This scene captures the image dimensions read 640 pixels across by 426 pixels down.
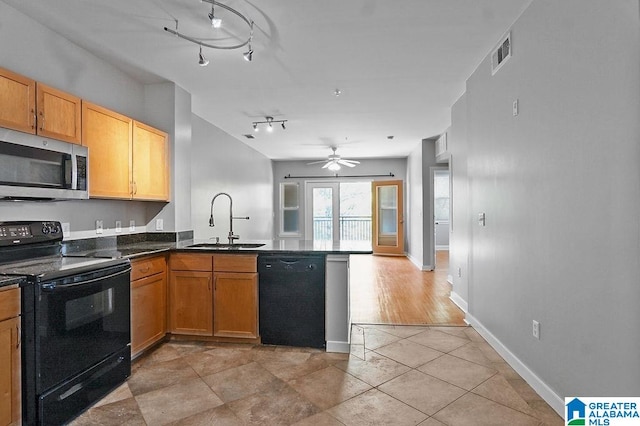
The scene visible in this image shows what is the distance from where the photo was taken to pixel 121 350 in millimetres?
2518

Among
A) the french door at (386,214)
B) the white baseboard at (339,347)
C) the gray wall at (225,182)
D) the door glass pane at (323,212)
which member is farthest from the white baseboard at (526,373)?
the door glass pane at (323,212)

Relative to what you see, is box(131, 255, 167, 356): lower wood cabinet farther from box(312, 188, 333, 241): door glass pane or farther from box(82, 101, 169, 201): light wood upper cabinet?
box(312, 188, 333, 241): door glass pane

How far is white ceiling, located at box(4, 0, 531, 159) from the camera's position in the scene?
2.45 meters

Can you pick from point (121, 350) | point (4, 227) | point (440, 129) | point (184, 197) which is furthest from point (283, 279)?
point (440, 129)

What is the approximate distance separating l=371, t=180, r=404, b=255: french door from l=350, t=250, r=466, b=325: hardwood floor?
1510 millimetres

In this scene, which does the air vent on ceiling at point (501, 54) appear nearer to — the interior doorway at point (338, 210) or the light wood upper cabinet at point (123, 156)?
the light wood upper cabinet at point (123, 156)

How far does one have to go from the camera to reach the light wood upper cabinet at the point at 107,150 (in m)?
2.78

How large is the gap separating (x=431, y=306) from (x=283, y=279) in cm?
A: 221

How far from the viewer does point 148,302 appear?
299cm

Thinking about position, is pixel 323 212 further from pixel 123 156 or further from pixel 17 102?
pixel 17 102

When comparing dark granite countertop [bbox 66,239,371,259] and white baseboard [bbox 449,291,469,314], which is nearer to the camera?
dark granite countertop [bbox 66,239,371,259]

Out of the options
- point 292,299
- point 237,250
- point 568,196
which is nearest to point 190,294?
point 237,250

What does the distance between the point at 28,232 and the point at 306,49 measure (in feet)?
8.27

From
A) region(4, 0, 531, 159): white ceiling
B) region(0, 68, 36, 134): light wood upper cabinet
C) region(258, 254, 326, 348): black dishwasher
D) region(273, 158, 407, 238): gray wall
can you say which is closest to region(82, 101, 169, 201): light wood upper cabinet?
region(0, 68, 36, 134): light wood upper cabinet
